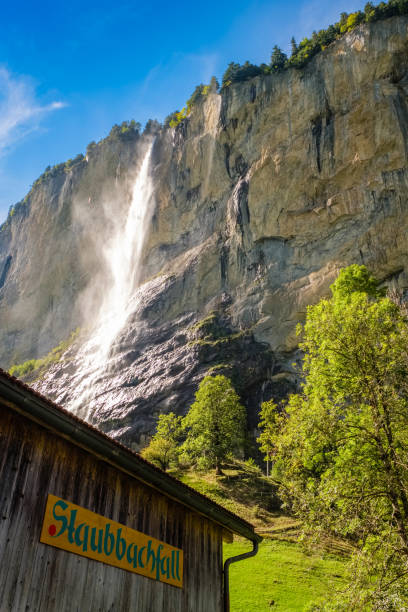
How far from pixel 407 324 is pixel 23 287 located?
92.7 m

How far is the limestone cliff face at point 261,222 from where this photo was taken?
172 ft

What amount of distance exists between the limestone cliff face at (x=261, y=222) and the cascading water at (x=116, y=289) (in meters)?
2.01

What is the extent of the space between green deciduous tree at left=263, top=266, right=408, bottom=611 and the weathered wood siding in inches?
144

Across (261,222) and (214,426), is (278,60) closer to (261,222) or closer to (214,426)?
(261,222)

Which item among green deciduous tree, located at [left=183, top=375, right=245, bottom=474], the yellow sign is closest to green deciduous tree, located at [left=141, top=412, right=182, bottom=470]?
green deciduous tree, located at [left=183, top=375, right=245, bottom=474]

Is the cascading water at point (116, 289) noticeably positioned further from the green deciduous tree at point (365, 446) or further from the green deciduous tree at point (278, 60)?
the green deciduous tree at point (365, 446)

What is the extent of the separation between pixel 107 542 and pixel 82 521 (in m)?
0.62

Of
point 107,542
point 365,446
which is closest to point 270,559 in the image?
point 365,446

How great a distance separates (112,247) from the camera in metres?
A: 85.5

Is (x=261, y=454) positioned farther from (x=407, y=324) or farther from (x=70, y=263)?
(x=70, y=263)

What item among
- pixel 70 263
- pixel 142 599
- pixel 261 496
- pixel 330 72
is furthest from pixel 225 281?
pixel 142 599

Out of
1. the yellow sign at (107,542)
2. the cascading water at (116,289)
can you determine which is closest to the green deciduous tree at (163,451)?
the cascading water at (116,289)

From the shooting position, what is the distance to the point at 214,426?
37.3 meters

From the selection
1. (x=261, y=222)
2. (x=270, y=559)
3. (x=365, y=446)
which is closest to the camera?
(x=365, y=446)
